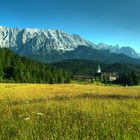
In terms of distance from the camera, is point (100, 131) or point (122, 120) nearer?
point (100, 131)

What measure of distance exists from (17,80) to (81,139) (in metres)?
148

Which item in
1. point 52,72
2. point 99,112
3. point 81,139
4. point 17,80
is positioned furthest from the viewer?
point 52,72

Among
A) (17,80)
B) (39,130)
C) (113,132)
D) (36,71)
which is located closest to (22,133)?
(39,130)

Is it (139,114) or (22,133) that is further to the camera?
(139,114)

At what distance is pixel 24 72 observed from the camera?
16388 cm

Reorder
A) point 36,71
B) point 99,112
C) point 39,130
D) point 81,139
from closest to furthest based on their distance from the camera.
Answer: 1. point 81,139
2. point 39,130
3. point 99,112
4. point 36,71

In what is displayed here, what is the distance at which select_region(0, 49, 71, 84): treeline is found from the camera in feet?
515

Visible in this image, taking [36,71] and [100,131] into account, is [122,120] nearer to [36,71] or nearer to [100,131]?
[100,131]

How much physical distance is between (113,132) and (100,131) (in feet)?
0.99

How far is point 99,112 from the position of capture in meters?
10.2

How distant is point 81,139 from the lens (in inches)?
256

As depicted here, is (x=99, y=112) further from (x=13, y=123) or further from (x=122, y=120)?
(x=13, y=123)

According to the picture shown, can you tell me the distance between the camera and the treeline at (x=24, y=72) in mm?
156875

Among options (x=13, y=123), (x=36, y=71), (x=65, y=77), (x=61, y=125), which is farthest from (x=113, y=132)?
(x=65, y=77)
